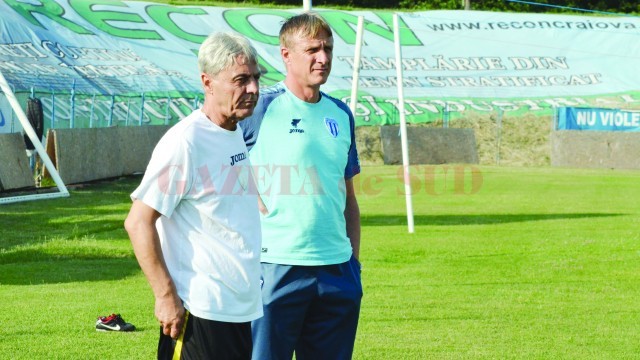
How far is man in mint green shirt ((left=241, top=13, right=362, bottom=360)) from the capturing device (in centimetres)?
510

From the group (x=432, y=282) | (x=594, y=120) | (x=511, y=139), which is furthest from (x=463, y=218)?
(x=511, y=139)

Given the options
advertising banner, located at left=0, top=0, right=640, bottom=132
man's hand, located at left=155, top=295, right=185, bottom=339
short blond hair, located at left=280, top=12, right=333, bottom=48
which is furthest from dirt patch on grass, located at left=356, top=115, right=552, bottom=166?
man's hand, located at left=155, top=295, right=185, bottom=339

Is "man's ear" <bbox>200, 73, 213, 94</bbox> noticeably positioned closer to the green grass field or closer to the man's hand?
the man's hand

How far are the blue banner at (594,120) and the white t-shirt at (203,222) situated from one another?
39987mm

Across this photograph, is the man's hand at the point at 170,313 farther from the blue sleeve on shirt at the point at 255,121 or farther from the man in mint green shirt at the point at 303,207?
the blue sleeve on shirt at the point at 255,121

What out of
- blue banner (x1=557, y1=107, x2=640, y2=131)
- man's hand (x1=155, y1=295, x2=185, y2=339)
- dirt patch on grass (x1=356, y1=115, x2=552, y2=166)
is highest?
man's hand (x1=155, y1=295, x2=185, y2=339)

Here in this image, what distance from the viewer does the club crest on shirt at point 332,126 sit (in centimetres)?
517

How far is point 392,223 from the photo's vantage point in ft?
61.9

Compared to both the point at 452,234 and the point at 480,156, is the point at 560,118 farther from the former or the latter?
the point at 452,234

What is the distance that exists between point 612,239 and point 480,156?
28.7 m

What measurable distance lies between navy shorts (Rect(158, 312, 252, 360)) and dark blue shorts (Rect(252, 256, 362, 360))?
770mm

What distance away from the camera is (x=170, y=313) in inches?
163

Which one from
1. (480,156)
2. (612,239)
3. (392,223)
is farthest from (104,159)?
(480,156)

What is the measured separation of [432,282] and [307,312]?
7.00m
